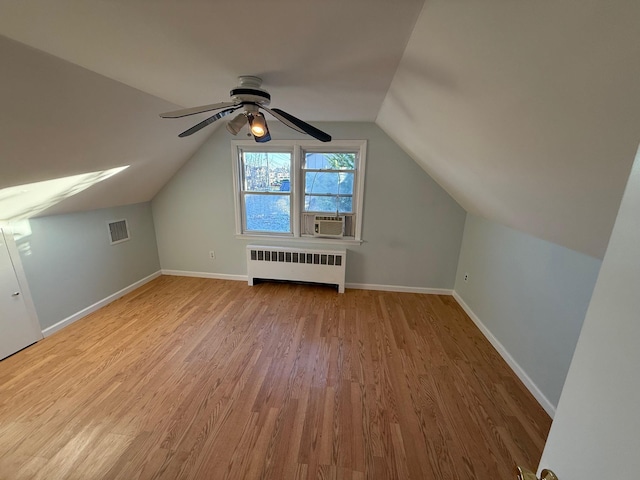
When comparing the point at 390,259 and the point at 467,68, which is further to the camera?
the point at 390,259

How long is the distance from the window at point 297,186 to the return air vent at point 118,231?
1401 millimetres

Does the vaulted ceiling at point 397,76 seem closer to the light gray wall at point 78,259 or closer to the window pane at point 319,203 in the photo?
the light gray wall at point 78,259

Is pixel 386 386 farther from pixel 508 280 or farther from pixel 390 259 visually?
pixel 390 259

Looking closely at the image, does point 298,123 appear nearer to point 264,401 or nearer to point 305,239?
point 264,401

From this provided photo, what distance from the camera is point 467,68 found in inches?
39.7

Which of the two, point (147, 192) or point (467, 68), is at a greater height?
point (467, 68)

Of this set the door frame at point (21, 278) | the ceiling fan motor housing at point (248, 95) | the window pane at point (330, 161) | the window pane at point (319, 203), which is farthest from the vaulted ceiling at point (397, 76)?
the window pane at point (319, 203)

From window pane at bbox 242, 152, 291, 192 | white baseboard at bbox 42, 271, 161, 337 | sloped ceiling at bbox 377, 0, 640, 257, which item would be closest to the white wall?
sloped ceiling at bbox 377, 0, 640, 257

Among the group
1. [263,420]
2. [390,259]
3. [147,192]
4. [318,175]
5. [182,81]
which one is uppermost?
[182,81]

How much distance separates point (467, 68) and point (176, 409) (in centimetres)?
251

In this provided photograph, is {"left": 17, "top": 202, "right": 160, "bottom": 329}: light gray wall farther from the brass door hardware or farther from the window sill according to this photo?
the brass door hardware

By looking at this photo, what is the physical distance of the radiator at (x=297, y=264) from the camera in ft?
11.2

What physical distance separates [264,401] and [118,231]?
2881 mm

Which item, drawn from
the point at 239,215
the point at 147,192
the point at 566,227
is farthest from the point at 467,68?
the point at 147,192
